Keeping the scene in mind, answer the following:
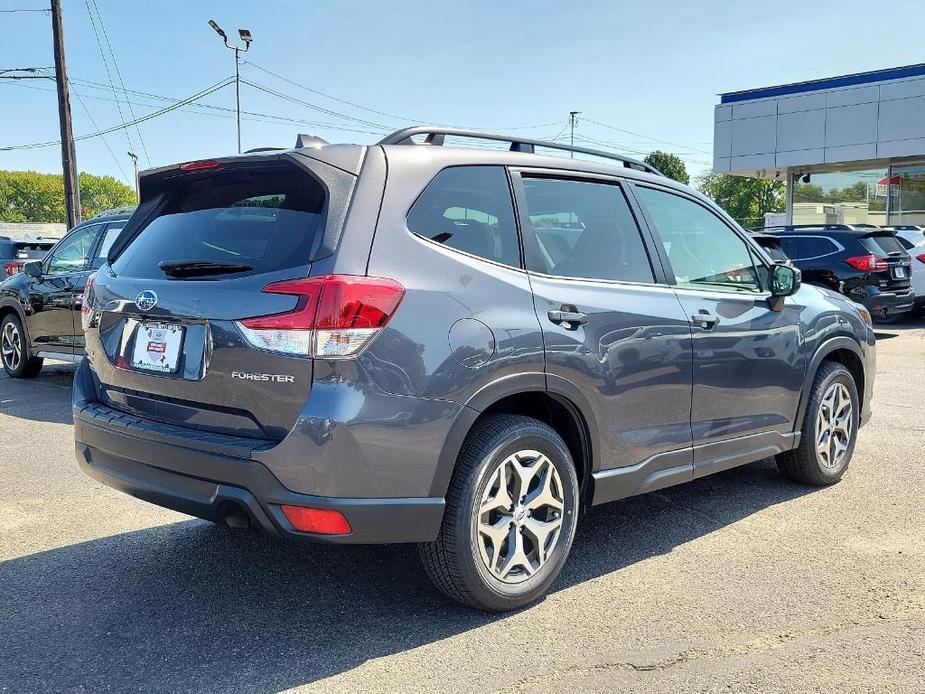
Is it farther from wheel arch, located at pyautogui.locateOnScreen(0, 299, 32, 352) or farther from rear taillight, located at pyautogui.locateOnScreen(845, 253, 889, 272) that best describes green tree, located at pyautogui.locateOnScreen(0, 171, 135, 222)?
rear taillight, located at pyautogui.locateOnScreen(845, 253, 889, 272)

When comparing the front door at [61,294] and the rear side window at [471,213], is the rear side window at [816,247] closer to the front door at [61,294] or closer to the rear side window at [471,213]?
the front door at [61,294]

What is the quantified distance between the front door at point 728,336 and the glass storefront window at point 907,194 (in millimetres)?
27183

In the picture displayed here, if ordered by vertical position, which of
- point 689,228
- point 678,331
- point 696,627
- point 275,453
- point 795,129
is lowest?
point 696,627

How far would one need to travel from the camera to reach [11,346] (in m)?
9.76

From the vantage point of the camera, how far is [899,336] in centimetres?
1405

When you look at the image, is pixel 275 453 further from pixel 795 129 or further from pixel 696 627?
pixel 795 129

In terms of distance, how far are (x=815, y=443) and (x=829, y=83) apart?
26.6 metres

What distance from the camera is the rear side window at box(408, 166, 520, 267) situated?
127 inches

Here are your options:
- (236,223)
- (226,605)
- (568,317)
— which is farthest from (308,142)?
(226,605)

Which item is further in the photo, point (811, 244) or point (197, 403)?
point (811, 244)

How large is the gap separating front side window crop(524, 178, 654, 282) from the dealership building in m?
26.3

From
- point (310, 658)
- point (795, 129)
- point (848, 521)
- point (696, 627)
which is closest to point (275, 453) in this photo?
point (310, 658)

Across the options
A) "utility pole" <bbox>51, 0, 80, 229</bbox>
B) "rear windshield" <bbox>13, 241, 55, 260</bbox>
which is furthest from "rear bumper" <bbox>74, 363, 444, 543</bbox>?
"utility pole" <bbox>51, 0, 80, 229</bbox>

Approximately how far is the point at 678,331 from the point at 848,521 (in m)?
1.56
